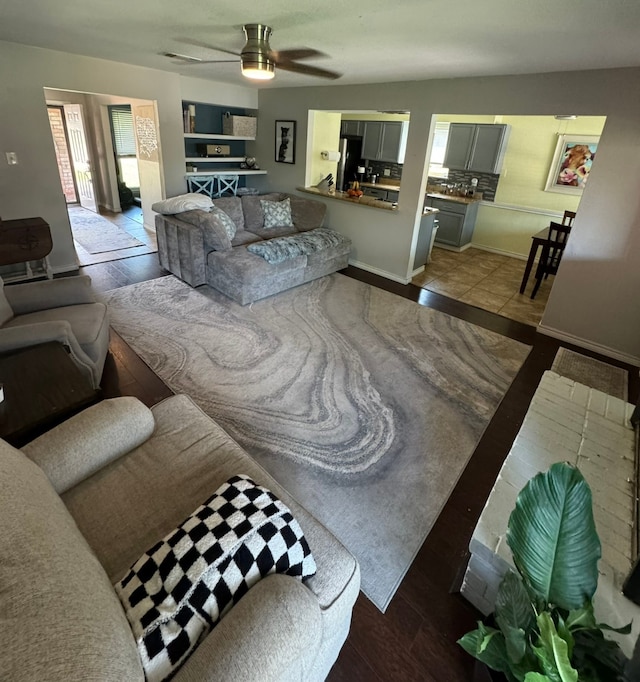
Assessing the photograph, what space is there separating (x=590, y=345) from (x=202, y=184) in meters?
5.46

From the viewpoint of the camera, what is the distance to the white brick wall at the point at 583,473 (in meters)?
1.33

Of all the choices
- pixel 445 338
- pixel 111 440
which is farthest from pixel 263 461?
pixel 445 338

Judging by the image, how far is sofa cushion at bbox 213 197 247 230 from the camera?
4566 millimetres

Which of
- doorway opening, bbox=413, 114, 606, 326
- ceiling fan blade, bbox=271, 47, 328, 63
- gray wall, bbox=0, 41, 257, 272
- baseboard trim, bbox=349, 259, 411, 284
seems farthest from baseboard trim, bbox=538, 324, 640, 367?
gray wall, bbox=0, 41, 257, 272

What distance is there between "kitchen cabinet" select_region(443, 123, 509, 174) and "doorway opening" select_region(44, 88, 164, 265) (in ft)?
15.0

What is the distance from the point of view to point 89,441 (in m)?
1.38

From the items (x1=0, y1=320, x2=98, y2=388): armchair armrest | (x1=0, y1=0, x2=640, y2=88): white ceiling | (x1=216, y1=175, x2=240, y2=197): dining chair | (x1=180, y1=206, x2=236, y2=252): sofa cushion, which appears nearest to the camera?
(x1=0, y1=0, x2=640, y2=88): white ceiling

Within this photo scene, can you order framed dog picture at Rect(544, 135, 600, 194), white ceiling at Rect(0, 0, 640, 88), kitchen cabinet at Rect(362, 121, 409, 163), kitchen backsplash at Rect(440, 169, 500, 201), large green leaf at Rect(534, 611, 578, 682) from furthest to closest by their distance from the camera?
kitchen cabinet at Rect(362, 121, 409, 163)
kitchen backsplash at Rect(440, 169, 500, 201)
framed dog picture at Rect(544, 135, 600, 194)
white ceiling at Rect(0, 0, 640, 88)
large green leaf at Rect(534, 611, 578, 682)

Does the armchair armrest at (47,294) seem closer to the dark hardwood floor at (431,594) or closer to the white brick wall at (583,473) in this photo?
the dark hardwood floor at (431,594)

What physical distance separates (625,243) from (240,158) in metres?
5.15

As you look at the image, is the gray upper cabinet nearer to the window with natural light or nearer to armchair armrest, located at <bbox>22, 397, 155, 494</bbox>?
the window with natural light

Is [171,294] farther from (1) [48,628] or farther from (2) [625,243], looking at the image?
(2) [625,243]

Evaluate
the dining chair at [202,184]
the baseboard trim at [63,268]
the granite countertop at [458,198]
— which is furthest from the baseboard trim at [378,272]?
the baseboard trim at [63,268]

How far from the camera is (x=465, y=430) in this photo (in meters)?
2.42
